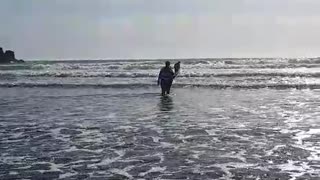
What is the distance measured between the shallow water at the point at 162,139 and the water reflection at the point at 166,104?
0.04 m

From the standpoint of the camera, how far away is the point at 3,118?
54.3ft

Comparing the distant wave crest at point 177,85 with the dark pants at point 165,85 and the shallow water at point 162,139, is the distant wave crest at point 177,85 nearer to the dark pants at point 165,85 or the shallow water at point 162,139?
the dark pants at point 165,85

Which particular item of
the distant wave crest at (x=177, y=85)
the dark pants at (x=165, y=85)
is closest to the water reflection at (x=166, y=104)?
the dark pants at (x=165, y=85)

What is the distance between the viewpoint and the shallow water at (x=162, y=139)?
29.6 feet

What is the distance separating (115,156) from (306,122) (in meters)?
6.74

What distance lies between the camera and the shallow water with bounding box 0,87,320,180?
29.6 feet

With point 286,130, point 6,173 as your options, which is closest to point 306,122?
point 286,130

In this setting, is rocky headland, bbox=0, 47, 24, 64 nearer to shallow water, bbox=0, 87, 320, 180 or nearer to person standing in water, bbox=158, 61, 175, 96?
person standing in water, bbox=158, 61, 175, 96

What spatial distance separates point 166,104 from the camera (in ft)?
67.0

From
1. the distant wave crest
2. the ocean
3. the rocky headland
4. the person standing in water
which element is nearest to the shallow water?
the ocean

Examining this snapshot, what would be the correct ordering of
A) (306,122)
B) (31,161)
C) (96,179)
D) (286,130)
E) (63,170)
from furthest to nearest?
(306,122), (286,130), (31,161), (63,170), (96,179)

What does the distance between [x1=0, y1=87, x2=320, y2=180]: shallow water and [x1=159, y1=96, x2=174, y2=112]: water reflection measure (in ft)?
0.14

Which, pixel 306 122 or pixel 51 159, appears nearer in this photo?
pixel 51 159

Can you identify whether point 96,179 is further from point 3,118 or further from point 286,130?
point 3,118
